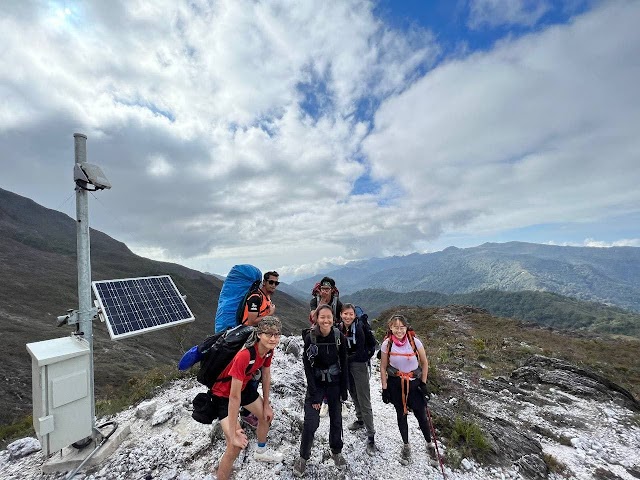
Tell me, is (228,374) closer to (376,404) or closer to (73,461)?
(73,461)

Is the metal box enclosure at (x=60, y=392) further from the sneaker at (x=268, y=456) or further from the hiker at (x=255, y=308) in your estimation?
the sneaker at (x=268, y=456)

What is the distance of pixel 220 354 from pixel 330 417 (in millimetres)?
2375

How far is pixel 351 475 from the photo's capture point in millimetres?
5348

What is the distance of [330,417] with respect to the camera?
5.38m

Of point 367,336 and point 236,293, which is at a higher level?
point 236,293

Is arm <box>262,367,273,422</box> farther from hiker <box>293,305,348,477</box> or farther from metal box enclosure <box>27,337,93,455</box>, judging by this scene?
metal box enclosure <box>27,337,93,455</box>

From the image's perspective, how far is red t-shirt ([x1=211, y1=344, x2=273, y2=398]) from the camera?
4.21 m

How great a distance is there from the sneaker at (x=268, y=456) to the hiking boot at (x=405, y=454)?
2.35 m

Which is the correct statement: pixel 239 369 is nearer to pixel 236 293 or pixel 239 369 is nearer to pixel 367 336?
pixel 236 293

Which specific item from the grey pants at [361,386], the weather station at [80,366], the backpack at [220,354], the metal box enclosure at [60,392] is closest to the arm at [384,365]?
the grey pants at [361,386]

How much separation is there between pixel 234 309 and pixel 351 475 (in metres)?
3.56

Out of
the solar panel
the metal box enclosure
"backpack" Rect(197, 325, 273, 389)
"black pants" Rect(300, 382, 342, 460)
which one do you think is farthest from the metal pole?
"black pants" Rect(300, 382, 342, 460)

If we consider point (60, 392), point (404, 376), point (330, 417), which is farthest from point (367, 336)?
point (60, 392)

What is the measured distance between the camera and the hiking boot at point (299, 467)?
5.08m
